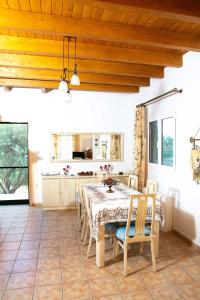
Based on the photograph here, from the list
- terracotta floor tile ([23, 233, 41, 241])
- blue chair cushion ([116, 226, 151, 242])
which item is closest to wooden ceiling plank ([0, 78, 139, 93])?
terracotta floor tile ([23, 233, 41, 241])

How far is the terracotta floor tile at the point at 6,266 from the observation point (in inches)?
109

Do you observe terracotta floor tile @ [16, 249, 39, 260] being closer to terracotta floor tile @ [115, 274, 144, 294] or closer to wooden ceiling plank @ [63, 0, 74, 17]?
terracotta floor tile @ [115, 274, 144, 294]

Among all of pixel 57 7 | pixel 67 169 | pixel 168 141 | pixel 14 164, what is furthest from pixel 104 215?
pixel 14 164

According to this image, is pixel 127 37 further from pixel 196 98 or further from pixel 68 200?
pixel 68 200

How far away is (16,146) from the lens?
580 centimetres

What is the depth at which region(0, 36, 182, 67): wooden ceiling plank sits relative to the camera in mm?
3117

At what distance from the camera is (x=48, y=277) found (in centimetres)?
265

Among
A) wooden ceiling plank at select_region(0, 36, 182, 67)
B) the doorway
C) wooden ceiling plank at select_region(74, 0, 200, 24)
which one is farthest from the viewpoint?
the doorway

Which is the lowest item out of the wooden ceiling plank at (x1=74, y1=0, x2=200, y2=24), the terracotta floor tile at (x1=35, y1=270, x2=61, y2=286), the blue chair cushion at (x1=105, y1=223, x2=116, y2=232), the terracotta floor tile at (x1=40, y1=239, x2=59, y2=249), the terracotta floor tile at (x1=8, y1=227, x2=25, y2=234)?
the terracotta floor tile at (x1=35, y1=270, x2=61, y2=286)

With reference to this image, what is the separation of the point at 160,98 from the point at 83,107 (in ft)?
6.87

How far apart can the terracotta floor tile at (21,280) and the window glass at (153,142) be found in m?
3.24

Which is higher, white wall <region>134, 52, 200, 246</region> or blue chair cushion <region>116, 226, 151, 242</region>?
white wall <region>134, 52, 200, 246</region>

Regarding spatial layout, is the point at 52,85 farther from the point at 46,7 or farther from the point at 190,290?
the point at 190,290

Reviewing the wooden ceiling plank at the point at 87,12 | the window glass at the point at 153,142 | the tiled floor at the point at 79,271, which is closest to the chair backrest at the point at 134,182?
the window glass at the point at 153,142
